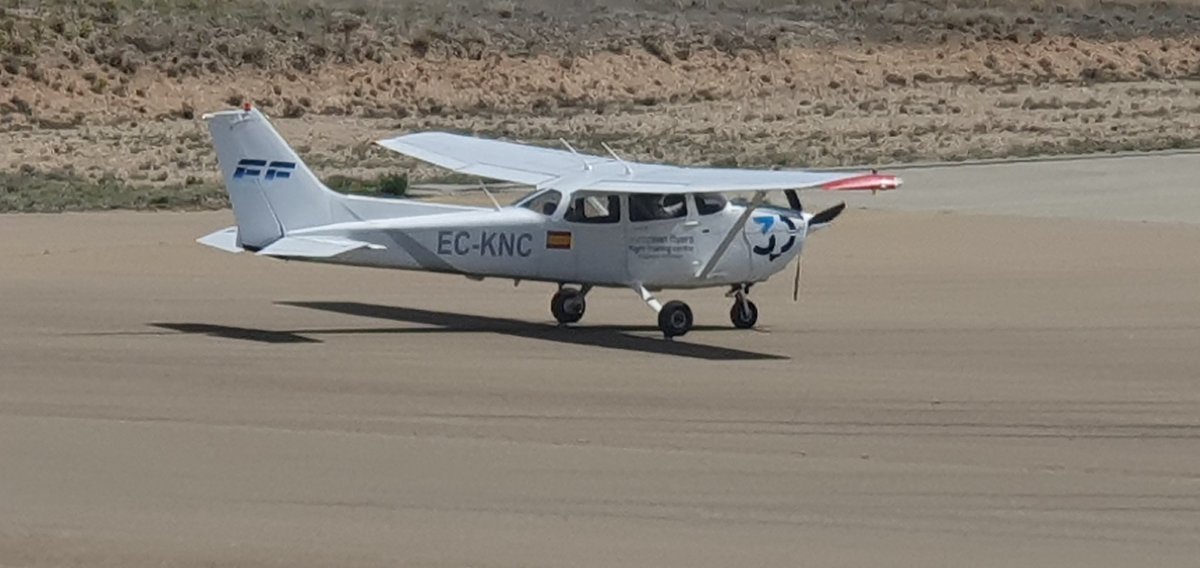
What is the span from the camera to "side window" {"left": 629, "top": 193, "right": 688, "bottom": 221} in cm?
2047

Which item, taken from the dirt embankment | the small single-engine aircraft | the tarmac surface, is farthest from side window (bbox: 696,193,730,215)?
the dirt embankment

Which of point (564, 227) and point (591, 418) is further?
point (564, 227)

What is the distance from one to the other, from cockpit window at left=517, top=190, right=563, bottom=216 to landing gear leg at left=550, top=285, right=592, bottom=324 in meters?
0.96

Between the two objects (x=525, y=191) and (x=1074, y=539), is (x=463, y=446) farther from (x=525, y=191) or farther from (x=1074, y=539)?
(x=525, y=191)

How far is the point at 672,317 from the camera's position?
20.2 m

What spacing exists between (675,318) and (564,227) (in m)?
1.26

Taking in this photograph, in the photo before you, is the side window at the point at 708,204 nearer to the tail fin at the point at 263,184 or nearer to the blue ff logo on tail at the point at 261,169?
the tail fin at the point at 263,184

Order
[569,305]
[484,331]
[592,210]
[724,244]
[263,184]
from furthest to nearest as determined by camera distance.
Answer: [569,305] < [484,331] < [592,210] < [724,244] < [263,184]

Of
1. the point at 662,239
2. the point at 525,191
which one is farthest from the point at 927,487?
the point at 525,191

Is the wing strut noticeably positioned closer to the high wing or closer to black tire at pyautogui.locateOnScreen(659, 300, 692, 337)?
the high wing

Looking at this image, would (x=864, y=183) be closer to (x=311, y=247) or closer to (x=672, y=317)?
(x=672, y=317)

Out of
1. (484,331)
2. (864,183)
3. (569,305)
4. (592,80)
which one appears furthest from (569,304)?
(592,80)

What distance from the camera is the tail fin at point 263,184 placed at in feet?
64.7

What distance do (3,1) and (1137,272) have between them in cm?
3918
